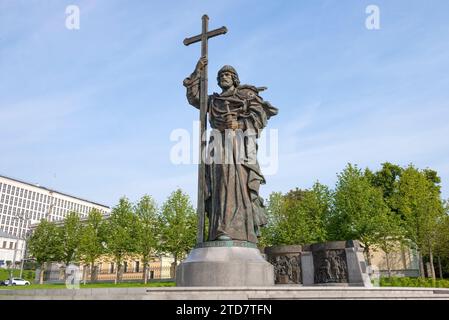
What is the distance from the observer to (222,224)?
959 centimetres

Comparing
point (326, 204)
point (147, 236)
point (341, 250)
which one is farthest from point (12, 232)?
point (341, 250)

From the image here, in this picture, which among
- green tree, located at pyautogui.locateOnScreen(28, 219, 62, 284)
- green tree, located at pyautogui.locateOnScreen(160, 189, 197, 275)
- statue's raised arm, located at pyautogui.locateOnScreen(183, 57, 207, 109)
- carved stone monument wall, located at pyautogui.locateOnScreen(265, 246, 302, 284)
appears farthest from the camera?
green tree, located at pyautogui.locateOnScreen(28, 219, 62, 284)

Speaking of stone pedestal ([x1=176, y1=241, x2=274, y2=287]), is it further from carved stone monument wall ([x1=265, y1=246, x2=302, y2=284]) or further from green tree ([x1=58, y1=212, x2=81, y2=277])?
green tree ([x1=58, y1=212, x2=81, y2=277])

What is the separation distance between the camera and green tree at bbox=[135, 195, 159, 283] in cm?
3859

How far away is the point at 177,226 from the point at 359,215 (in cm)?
1678

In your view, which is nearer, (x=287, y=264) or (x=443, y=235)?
(x=287, y=264)

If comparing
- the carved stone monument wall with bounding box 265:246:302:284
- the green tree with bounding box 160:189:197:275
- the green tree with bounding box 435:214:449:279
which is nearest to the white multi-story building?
the green tree with bounding box 160:189:197:275

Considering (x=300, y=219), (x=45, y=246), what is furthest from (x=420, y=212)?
(x=45, y=246)

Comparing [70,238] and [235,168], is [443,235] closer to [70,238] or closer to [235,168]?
[235,168]

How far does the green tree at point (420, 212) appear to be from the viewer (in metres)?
33.8

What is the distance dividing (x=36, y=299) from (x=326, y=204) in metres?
33.9

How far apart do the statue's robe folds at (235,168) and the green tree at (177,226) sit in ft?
91.5

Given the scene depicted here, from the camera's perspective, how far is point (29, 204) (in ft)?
340

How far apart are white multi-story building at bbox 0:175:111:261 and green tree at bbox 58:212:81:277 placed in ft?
150
